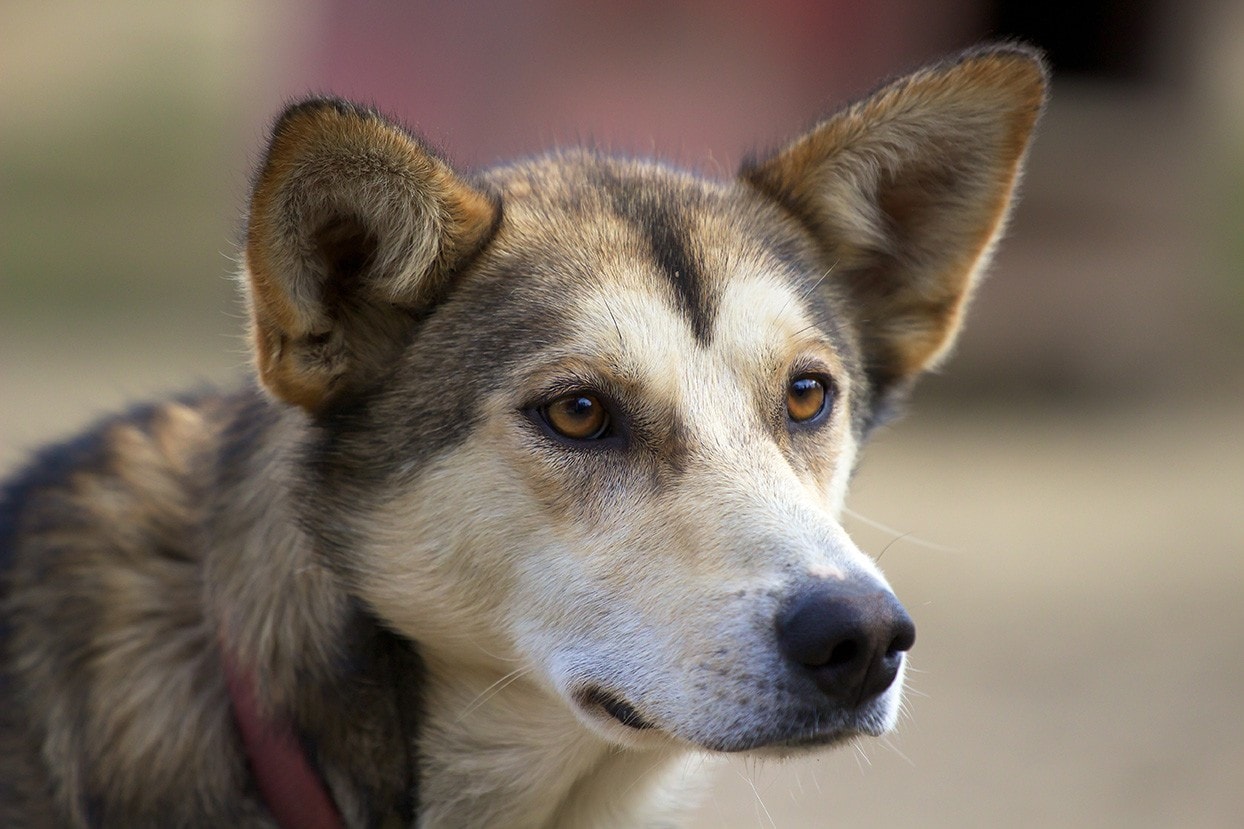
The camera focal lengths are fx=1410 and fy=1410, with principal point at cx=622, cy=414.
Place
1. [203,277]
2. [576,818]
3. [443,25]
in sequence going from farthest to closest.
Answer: [203,277]
[443,25]
[576,818]

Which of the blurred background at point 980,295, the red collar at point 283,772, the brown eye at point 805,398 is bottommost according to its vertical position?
the blurred background at point 980,295

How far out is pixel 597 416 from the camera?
2760 mm

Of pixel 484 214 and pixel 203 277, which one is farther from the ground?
pixel 484 214

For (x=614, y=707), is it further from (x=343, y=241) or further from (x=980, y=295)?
(x=980, y=295)

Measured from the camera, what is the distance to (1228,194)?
9.68 meters

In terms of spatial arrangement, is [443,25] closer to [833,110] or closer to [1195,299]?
[1195,299]

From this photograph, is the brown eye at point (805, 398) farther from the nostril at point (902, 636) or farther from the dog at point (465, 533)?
the nostril at point (902, 636)

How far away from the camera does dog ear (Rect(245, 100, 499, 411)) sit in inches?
101

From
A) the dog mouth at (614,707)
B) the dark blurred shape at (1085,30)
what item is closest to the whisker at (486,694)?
the dog mouth at (614,707)

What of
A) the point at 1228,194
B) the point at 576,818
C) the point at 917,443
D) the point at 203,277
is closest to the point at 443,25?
the point at 203,277

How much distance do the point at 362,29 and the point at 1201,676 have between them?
682cm

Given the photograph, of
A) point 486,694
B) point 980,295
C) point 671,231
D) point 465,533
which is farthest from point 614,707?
point 980,295

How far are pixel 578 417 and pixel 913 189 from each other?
1129mm

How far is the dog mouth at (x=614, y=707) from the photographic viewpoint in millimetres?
2568
